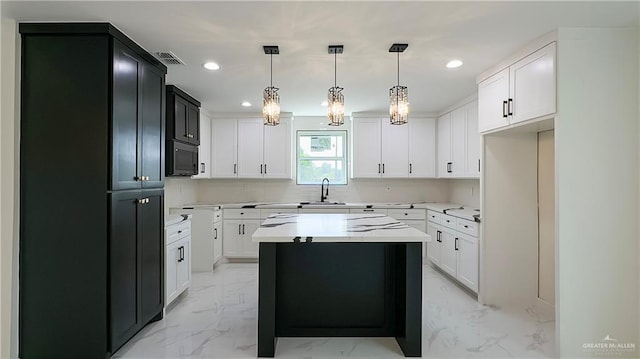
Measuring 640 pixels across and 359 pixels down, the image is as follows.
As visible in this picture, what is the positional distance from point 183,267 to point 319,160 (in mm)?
2862

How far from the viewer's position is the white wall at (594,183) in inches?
91.1

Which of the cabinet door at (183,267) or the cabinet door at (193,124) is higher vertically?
the cabinet door at (193,124)

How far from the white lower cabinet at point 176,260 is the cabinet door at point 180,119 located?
1.08 meters

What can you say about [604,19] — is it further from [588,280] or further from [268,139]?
[268,139]

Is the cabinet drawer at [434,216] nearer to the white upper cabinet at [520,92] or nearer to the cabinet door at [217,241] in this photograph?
the white upper cabinet at [520,92]

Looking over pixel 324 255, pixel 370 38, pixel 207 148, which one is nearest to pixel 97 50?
pixel 370 38

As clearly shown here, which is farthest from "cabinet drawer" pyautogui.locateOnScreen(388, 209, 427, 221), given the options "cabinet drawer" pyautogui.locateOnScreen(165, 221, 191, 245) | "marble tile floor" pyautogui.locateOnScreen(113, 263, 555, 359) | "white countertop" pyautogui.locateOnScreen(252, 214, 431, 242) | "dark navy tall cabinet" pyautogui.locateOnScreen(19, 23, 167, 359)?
"dark navy tall cabinet" pyautogui.locateOnScreen(19, 23, 167, 359)

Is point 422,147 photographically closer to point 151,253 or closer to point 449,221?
point 449,221

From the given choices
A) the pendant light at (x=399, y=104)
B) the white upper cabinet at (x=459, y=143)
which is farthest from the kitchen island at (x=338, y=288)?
the white upper cabinet at (x=459, y=143)

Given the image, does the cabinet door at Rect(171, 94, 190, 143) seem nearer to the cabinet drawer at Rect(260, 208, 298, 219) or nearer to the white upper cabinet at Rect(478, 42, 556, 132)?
Answer: the cabinet drawer at Rect(260, 208, 298, 219)

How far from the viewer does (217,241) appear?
4793mm

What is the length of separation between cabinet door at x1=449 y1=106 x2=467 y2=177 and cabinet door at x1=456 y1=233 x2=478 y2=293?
103 centimetres

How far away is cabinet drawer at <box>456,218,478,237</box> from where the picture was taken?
11.4ft

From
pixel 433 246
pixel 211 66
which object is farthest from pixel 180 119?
pixel 433 246
